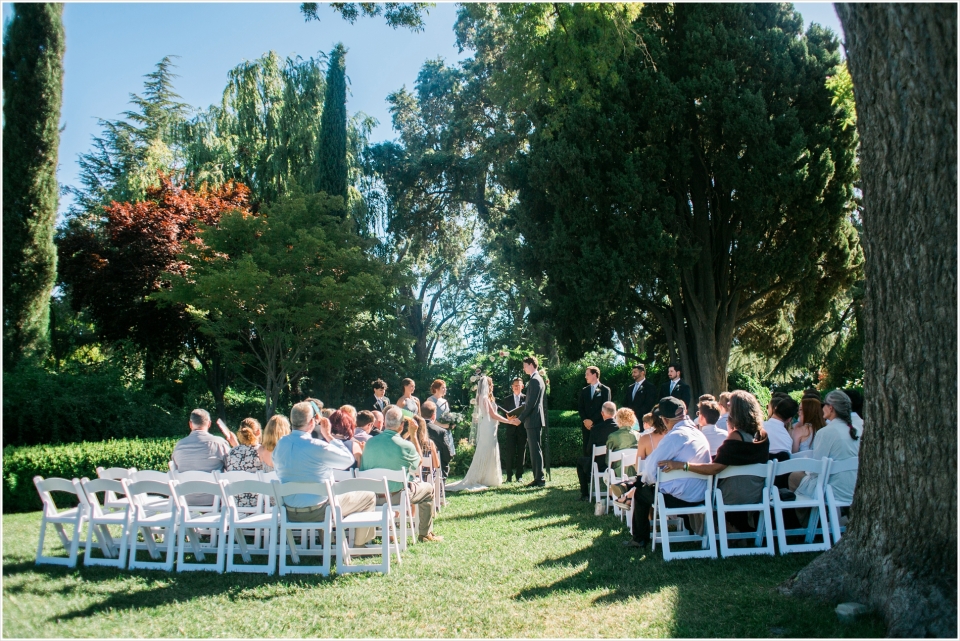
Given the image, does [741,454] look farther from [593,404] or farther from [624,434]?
[593,404]

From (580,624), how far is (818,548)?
9.40ft

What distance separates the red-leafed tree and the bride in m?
8.38

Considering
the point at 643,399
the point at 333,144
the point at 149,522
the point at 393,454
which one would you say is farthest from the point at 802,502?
the point at 333,144

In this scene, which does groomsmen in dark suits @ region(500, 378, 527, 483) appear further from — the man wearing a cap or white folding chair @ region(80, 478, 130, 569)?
white folding chair @ region(80, 478, 130, 569)

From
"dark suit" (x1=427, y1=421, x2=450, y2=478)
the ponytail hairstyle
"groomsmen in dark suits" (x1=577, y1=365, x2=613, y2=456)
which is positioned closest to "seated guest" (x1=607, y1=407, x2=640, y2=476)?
"groomsmen in dark suits" (x1=577, y1=365, x2=613, y2=456)

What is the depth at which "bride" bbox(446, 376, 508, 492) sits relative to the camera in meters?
11.9

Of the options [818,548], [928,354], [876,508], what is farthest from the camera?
[818,548]

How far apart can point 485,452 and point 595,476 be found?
303 cm

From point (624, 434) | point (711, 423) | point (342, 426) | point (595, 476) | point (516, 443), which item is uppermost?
point (342, 426)

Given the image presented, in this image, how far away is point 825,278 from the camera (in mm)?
17578

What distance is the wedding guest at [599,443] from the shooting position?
980 centimetres

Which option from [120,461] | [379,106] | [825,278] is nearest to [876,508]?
[120,461]

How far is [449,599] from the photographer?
17.5ft

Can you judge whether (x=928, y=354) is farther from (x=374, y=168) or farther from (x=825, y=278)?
(x=374, y=168)
